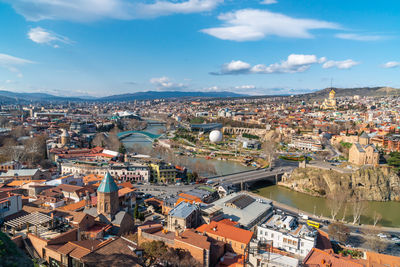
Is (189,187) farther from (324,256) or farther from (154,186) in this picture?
(324,256)

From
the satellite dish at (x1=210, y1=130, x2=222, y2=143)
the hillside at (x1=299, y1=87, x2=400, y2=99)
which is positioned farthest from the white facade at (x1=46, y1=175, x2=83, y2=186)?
the hillside at (x1=299, y1=87, x2=400, y2=99)

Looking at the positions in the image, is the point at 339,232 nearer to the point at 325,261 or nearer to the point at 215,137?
the point at 325,261

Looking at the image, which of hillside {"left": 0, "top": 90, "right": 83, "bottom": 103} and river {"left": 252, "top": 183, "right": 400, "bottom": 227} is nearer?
river {"left": 252, "top": 183, "right": 400, "bottom": 227}

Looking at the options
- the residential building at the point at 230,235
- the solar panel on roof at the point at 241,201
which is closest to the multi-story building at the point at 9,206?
the residential building at the point at 230,235

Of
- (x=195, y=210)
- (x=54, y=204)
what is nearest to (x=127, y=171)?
(x=54, y=204)

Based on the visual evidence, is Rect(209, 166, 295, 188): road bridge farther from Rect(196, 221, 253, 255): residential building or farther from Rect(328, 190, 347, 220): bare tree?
Rect(196, 221, 253, 255): residential building

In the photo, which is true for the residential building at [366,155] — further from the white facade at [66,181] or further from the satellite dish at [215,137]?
the white facade at [66,181]

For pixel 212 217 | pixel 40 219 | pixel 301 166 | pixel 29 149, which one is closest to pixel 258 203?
pixel 212 217
